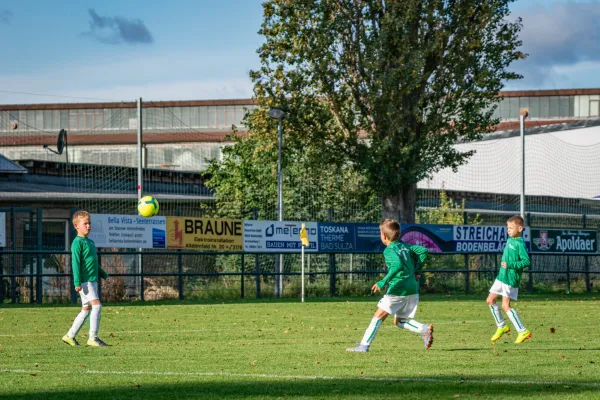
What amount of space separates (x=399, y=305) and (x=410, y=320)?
0.27 m

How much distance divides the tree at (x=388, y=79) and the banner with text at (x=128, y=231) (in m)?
8.33

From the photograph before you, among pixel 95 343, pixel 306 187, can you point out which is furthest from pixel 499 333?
pixel 306 187

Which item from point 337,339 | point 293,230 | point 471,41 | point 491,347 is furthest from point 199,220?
point 491,347

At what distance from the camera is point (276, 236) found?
28609mm

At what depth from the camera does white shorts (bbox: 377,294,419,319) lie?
12.2 metres

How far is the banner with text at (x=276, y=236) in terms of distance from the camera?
2822 cm

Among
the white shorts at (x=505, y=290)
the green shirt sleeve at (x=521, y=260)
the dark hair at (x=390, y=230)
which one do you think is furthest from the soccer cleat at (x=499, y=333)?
the dark hair at (x=390, y=230)

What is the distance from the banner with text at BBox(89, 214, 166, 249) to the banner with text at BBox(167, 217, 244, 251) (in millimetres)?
312

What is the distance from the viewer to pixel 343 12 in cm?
3306

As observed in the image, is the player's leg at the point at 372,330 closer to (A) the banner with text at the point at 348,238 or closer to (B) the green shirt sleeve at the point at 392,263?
(B) the green shirt sleeve at the point at 392,263

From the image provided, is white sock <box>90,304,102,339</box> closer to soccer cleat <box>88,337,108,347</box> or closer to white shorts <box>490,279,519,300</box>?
soccer cleat <box>88,337,108,347</box>

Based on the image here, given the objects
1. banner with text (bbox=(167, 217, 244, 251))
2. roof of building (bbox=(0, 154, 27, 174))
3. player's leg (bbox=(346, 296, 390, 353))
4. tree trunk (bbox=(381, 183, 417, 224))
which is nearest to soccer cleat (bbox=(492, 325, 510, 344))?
player's leg (bbox=(346, 296, 390, 353))

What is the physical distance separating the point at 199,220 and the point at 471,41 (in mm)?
11089

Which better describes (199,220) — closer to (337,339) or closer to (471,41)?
(471,41)
